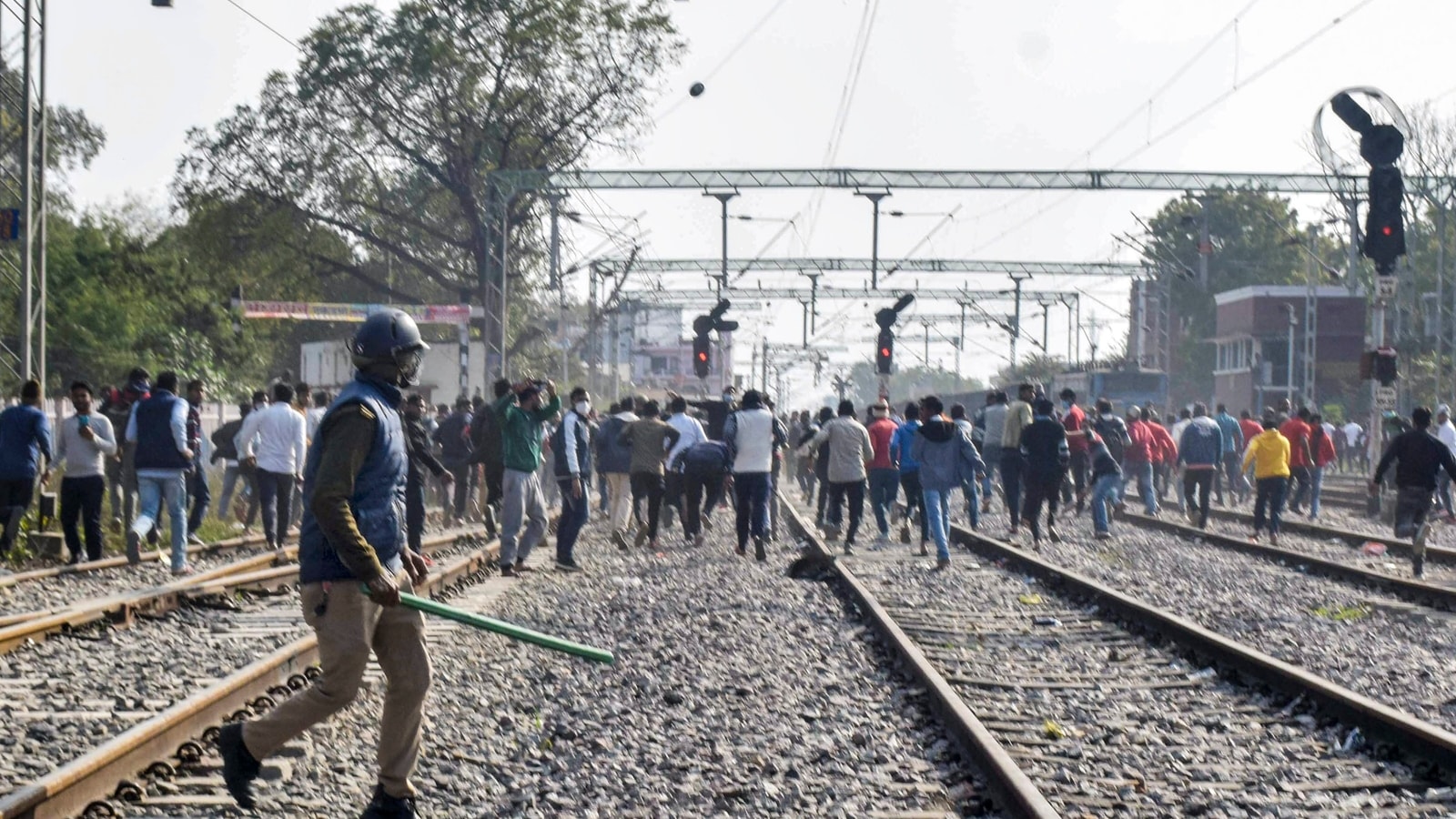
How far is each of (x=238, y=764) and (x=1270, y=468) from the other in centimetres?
1717

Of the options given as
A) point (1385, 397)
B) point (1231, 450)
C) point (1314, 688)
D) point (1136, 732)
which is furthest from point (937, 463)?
Answer: point (1231, 450)

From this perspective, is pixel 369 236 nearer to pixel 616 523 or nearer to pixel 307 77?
pixel 307 77

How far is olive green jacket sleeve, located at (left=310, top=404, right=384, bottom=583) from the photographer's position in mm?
5688

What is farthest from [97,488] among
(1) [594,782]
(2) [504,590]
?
(1) [594,782]

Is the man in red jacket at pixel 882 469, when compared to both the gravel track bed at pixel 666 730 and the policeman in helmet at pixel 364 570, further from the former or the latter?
the policeman in helmet at pixel 364 570

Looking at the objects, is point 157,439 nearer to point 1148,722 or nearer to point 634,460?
point 634,460

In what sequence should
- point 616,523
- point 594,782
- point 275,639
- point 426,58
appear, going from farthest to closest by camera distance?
1. point 426,58
2. point 616,523
3. point 275,639
4. point 594,782

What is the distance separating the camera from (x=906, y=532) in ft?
75.2

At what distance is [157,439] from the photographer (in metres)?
15.1

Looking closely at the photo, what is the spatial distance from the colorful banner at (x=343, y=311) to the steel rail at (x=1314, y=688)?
88.6 feet

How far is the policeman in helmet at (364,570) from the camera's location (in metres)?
5.73

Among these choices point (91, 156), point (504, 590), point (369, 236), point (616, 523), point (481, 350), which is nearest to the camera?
point (504, 590)

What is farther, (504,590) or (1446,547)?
(1446,547)

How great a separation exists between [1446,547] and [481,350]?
2670cm
